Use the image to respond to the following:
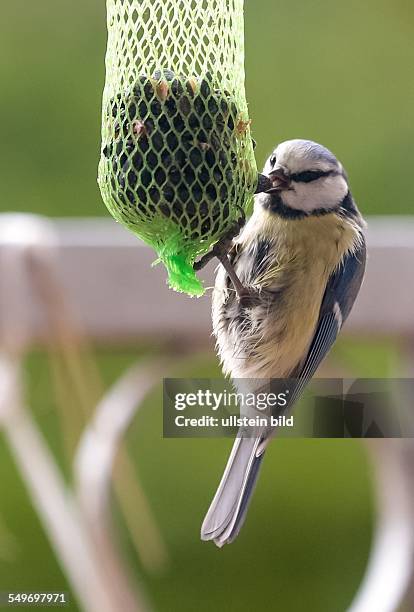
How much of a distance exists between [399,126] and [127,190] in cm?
61

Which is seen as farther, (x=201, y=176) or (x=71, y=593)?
(x=71, y=593)

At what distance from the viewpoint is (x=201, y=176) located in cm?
52

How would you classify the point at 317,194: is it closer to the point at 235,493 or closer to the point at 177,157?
the point at 177,157

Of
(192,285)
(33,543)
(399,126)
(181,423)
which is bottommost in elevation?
(33,543)

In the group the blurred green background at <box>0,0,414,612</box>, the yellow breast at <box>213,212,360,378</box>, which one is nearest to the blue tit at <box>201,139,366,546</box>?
the yellow breast at <box>213,212,360,378</box>

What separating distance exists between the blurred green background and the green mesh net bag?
1.19 feet

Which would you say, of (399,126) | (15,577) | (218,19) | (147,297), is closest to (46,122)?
(147,297)

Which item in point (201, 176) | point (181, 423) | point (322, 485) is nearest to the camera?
point (201, 176)

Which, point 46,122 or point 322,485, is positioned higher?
point 46,122

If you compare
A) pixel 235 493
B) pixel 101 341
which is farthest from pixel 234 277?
pixel 101 341

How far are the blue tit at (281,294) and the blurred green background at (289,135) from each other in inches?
11.4

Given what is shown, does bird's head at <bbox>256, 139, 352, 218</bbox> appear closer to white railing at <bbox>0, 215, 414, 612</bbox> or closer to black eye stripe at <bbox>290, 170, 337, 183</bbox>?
black eye stripe at <bbox>290, 170, 337, 183</bbox>

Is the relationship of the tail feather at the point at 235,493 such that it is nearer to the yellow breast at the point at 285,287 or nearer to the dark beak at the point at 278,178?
the yellow breast at the point at 285,287

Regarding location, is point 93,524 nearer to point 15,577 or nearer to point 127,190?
point 15,577
